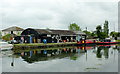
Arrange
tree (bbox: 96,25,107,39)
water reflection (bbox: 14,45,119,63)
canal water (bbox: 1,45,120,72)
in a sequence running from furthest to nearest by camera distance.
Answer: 1. tree (bbox: 96,25,107,39)
2. water reflection (bbox: 14,45,119,63)
3. canal water (bbox: 1,45,120,72)

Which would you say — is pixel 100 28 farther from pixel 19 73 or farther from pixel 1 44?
pixel 19 73

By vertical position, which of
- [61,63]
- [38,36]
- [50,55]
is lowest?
[50,55]

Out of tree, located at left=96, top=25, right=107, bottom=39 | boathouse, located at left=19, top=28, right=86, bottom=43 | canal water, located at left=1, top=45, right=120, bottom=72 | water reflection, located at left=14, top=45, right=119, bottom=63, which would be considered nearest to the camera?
canal water, located at left=1, top=45, right=120, bottom=72

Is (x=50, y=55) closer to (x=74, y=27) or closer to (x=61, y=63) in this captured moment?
(x=61, y=63)

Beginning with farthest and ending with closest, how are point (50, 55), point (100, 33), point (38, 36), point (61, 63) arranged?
point (100, 33) → point (38, 36) → point (50, 55) → point (61, 63)

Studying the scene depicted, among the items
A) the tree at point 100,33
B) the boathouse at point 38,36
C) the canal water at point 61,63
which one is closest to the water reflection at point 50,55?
the canal water at point 61,63

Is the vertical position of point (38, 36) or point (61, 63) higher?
point (38, 36)

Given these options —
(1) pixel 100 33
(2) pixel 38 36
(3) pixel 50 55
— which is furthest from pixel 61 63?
(1) pixel 100 33

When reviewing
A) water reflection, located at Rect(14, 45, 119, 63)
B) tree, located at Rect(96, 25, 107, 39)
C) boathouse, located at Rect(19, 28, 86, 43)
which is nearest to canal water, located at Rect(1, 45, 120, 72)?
water reflection, located at Rect(14, 45, 119, 63)

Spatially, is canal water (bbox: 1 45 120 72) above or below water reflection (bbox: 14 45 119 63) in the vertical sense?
above

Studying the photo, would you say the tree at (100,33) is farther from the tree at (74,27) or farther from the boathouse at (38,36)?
the boathouse at (38,36)

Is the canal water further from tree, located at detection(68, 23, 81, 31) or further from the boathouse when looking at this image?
tree, located at detection(68, 23, 81, 31)

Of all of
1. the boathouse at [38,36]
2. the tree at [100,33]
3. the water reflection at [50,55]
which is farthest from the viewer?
the tree at [100,33]

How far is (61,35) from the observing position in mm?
40375
